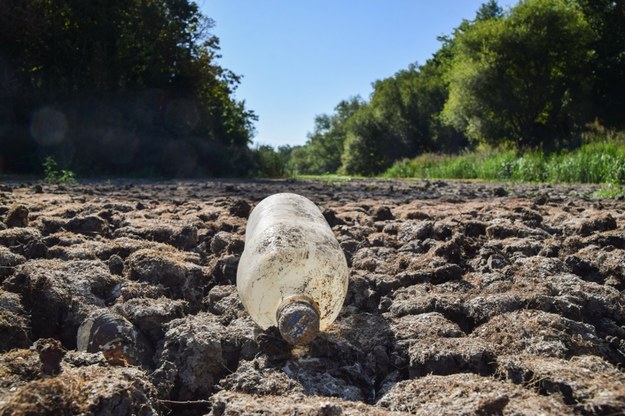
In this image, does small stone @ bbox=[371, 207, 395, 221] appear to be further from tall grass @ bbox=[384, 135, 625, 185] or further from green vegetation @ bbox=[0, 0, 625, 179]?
tall grass @ bbox=[384, 135, 625, 185]

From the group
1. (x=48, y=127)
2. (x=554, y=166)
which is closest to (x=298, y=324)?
(x=554, y=166)

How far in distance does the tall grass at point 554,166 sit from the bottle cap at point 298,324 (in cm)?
987

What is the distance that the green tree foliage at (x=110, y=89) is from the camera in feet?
51.0

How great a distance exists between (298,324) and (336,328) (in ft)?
1.68

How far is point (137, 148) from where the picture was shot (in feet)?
58.7

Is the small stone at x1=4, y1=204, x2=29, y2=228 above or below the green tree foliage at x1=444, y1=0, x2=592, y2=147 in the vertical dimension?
below

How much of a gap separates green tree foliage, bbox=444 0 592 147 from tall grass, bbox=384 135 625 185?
18.3 ft

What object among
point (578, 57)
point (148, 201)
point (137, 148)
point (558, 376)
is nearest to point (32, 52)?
point (137, 148)

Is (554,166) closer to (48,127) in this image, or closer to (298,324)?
(48,127)

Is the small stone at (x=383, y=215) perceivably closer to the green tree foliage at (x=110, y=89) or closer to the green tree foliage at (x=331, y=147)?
the green tree foliage at (x=110, y=89)

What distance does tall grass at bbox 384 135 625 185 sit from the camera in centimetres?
1328

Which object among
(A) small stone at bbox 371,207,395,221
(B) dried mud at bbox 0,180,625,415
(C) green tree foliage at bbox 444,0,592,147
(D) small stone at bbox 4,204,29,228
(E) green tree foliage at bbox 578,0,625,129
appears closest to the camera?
(B) dried mud at bbox 0,180,625,415

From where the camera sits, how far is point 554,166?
15.4 m

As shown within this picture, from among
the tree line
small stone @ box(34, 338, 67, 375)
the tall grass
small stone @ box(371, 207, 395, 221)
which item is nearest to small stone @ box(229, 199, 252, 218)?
small stone @ box(371, 207, 395, 221)
